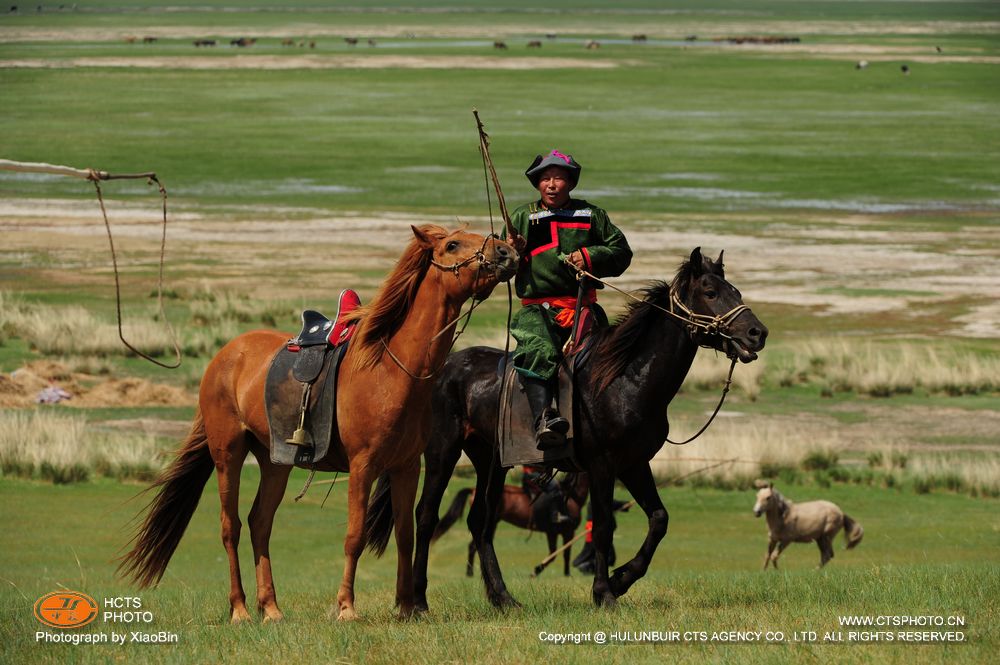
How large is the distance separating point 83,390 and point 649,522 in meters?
16.3

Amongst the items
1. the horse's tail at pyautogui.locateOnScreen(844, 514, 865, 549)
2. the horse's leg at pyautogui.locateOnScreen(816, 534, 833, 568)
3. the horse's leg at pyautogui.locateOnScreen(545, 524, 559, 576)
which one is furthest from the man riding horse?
the horse's tail at pyautogui.locateOnScreen(844, 514, 865, 549)

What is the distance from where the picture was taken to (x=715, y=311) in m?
10.3

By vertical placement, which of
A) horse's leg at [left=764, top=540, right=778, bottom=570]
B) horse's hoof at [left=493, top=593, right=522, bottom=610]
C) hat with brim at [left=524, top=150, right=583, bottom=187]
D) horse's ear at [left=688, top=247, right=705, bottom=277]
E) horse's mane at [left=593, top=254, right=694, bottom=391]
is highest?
hat with brim at [left=524, top=150, right=583, bottom=187]

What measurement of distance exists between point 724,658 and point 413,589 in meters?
2.57

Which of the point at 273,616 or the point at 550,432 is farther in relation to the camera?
the point at 550,432

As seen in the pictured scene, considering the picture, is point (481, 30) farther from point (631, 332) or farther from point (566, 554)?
point (631, 332)

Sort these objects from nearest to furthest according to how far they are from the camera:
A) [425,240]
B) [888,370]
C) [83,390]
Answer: [425,240] < [83,390] < [888,370]

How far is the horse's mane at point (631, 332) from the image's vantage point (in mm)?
10578

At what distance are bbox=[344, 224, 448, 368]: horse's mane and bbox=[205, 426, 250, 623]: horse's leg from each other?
1276 mm

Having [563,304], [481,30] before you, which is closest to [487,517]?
[563,304]

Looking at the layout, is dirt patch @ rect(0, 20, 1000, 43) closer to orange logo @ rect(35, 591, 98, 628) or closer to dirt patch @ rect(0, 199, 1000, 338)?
dirt patch @ rect(0, 199, 1000, 338)

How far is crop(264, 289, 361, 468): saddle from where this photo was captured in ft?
32.6

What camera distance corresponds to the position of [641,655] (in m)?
8.66

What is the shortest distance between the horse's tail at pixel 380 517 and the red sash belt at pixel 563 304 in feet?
6.49
